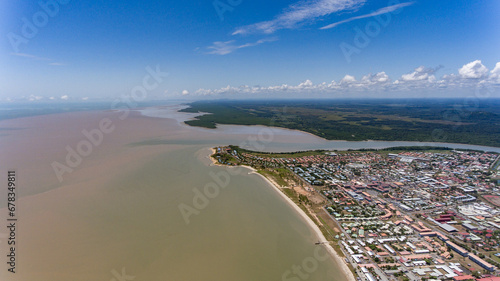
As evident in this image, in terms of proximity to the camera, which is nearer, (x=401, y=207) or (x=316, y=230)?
(x=316, y=230)

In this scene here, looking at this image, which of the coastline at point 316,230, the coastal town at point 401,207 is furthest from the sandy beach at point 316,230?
the coastal town at point 401,207

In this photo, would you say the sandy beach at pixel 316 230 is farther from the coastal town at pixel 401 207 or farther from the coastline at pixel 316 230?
the coastal town at pixel 401 207

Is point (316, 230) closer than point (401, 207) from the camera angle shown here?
Yes

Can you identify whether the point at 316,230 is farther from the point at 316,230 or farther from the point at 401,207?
the point at 401,207

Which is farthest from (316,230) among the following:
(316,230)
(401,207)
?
(401,207)

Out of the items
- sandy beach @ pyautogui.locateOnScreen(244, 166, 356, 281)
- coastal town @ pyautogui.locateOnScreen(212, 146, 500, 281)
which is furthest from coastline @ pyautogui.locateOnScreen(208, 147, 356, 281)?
coastal town @ pyautogui.locateOnScreen(212, 146, 500, 281)

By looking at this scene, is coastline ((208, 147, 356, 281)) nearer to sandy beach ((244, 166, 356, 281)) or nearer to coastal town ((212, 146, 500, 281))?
sandy beach ((244, 166, 356, 281))

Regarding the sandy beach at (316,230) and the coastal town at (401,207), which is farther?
the coastal town at (401,207)

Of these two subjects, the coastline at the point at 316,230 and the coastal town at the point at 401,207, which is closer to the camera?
the coastline at the point at 316,230

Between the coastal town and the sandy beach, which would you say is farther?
the coastal town
